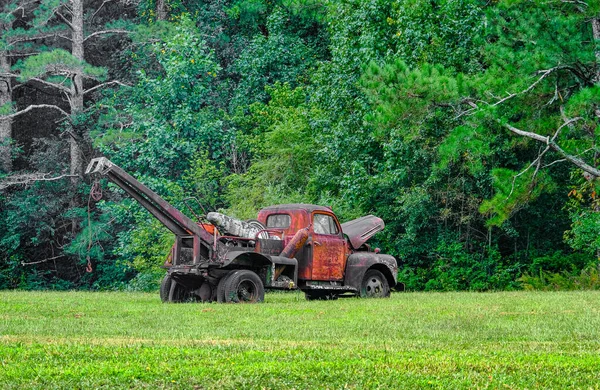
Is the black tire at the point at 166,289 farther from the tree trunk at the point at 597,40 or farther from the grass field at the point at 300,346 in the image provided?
the tree trunk at the point at 597,40

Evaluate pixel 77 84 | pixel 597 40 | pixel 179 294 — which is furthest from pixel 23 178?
pixel 597 40

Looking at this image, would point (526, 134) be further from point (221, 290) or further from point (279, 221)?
point (221, 290)

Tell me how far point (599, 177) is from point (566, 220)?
7.93 meters

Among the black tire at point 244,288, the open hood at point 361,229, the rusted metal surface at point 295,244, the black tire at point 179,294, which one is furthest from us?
the open hood at point 361,229

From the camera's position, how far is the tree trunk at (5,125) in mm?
40375

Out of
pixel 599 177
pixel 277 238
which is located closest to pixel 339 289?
pixel 277 238

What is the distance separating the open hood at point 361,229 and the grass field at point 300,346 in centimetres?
437

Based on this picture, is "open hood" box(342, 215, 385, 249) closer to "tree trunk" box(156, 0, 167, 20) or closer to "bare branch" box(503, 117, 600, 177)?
"bare branch" box(503, 117, 600, 177)

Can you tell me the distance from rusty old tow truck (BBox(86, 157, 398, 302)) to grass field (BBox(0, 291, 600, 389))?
1.36 metres

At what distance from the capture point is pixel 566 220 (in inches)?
1314

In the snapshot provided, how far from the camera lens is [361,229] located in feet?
77.1

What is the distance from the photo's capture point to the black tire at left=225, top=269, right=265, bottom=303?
19.4 m

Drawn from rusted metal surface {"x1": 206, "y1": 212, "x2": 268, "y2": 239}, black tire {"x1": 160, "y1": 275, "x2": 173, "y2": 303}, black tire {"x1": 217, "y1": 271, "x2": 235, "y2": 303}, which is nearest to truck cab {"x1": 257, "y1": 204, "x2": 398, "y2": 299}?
rusted metal surface {"x1": 206, "y1": 212, "x2": 268, "y2": 239}

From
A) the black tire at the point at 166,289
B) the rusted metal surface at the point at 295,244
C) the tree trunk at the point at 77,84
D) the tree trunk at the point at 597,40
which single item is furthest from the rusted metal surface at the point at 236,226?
the tree trunk at the point at 77,84
